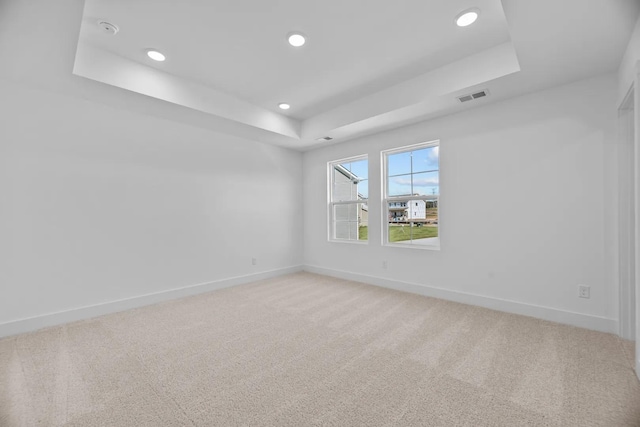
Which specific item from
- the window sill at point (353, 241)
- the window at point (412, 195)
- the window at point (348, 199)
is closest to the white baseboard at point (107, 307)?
the window sill at point (353, 241)

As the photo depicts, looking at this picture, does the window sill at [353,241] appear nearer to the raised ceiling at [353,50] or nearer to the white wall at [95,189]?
the white wall at [95,189]

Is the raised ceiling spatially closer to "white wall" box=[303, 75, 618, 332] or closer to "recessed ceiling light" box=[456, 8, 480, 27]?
"recessed ceiling light" box=[456, 8, 480, 27]

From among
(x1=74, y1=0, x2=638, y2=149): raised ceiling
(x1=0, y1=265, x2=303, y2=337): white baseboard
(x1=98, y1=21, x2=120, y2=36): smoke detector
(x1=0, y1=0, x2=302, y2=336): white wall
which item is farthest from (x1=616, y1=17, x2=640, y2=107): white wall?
(x1=0, y1=265, x2=303, y2=337): white baseboard

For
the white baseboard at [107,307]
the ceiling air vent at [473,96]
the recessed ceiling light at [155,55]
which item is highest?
the recessed ceiling light at [155,55]

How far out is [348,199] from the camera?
5023 mm

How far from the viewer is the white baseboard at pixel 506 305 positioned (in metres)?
2.53

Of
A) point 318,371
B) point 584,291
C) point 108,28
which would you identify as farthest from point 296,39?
point 584,291

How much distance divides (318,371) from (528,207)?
2817mm

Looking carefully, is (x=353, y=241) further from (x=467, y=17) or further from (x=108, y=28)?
(x=108, y=28)

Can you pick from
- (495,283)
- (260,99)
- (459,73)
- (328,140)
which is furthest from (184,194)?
(495,283)

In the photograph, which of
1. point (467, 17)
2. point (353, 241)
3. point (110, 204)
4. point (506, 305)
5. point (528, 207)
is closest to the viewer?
point (467, 17)

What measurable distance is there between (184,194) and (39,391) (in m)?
2.51

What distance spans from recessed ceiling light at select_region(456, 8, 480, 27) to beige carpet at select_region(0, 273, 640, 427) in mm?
2767

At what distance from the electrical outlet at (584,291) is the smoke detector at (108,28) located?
4.98 m
